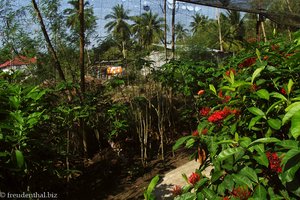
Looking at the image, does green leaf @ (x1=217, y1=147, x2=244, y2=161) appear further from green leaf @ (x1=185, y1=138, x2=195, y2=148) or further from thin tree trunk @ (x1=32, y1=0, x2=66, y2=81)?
thin tree trunk @ (x1=32, y1=0, x2=66, y2=81)

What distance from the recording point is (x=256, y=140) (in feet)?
4.61

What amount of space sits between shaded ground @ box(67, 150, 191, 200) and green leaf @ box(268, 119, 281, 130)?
251 centimetres

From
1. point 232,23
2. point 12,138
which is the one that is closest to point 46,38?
point 12,138

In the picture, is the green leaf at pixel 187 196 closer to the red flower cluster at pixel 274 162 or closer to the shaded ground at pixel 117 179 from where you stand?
the red flower cluster at pixel 274 162

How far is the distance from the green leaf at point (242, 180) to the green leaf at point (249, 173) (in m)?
0.01

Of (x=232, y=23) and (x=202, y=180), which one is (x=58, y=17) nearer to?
(x=202, y=180)

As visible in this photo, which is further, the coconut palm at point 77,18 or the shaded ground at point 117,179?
the coconut palm at point 77,18

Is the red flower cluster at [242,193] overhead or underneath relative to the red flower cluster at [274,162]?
underneath

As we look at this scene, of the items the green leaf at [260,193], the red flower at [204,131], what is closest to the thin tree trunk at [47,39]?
the red flower at [204,131]

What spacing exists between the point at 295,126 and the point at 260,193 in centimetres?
35

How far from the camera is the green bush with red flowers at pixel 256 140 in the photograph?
1.34 meters

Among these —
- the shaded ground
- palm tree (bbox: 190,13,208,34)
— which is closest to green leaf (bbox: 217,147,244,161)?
the shaded ground

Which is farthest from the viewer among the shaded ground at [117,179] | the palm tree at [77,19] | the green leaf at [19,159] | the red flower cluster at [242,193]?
the palm tree at [77,19]

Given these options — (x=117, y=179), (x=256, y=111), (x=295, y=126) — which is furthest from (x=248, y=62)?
(x=117, y=179)
